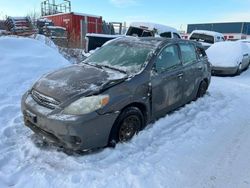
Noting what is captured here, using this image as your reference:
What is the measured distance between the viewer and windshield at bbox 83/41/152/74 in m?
4.37

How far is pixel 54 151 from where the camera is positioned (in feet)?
12.2

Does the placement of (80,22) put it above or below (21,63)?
above

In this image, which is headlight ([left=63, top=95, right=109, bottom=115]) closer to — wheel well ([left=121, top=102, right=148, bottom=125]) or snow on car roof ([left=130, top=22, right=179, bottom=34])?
wheel well ([left=121, top=102, right=148, bottom=125])

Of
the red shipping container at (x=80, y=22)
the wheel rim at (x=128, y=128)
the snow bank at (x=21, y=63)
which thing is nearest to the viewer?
the wheel rim at (x=128, y=128)

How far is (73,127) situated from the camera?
330cm

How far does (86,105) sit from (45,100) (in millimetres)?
659

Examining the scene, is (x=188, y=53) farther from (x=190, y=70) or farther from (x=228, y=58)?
(x=228, y=58)

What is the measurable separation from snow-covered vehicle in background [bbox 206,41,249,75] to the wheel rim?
7407 millimetres

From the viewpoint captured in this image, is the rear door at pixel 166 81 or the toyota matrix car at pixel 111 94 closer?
the toyota matrix car at pixel 111 94

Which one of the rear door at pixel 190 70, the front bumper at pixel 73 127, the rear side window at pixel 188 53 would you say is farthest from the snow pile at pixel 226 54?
the front bumper at pixel 73 127

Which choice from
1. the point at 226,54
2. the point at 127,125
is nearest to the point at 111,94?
the point at 127,125

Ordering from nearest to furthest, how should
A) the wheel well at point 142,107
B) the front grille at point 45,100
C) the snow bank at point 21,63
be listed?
the front grille at point 45,100
the wheel well at point 142,107
the snow bank at point 21,63

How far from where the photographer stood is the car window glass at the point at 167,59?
4520mm

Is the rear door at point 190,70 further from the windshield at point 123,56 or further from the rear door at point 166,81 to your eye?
the windshield at point 123,56
